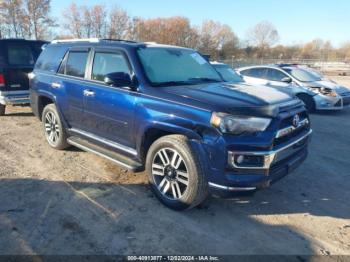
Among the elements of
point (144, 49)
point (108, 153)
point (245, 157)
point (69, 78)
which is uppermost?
point (144, 49)

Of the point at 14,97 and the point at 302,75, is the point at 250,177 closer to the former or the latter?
the point at 14,97

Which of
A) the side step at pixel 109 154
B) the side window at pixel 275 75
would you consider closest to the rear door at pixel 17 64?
the side step at pixel 109 154

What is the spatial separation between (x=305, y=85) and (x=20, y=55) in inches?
337

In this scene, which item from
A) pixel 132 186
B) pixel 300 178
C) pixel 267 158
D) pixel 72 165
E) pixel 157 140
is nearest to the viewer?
pixel 267 158

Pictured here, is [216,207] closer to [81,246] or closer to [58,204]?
[81,246]

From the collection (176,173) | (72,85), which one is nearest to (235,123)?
(176,173)

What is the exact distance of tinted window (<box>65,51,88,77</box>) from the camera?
514 centimetres

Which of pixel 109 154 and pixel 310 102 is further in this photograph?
pixel 310 102

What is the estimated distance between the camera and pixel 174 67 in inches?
183

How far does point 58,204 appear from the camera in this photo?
400 cm

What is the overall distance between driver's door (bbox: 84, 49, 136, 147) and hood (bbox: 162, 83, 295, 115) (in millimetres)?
648

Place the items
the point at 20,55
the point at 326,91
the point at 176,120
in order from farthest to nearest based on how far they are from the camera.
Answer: the point at 326,91
the point at 20,55
the point at 176,120

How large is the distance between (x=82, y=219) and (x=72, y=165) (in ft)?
5.89

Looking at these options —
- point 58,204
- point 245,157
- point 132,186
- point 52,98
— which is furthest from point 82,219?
point 52,98
